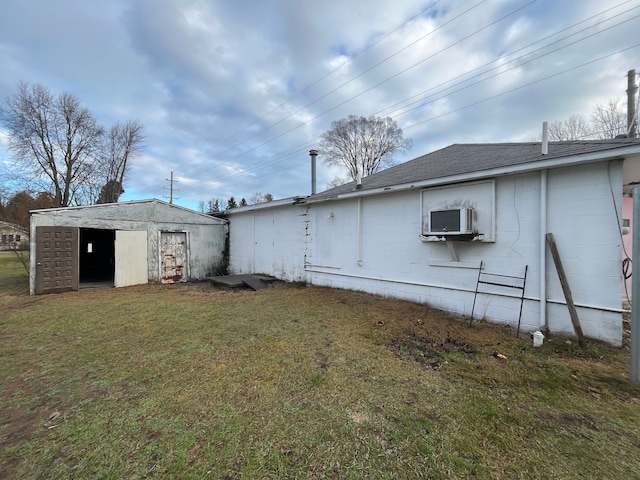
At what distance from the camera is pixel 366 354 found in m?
3.32

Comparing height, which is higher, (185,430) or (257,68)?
(257,68)

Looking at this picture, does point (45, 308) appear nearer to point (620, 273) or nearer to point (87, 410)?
point (87, 410)

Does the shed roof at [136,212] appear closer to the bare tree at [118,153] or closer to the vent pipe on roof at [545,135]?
the vent pipe on roof at [545,135]

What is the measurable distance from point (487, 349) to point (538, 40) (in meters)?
8.79

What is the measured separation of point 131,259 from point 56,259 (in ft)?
5.75

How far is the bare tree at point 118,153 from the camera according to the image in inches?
782

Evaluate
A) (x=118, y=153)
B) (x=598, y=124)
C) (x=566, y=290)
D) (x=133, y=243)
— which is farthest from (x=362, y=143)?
(x=566, y=290)

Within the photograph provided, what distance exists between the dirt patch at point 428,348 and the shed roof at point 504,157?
273 centimetres

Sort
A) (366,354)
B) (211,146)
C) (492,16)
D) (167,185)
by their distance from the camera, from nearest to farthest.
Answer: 1. (366,354)
2. (492,16)
3. (211,146)
4. (167,185)

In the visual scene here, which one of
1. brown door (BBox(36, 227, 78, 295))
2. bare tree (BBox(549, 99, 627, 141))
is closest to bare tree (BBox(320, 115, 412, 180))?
bare tree (BBox(549, 99, 627, 141))

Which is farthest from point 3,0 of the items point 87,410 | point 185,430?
point 185,430

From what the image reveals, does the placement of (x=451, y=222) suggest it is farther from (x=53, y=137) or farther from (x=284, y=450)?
(x=53, y=137)

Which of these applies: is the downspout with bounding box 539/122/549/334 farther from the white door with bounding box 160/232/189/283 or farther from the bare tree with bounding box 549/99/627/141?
the bare tree with bounding box 549/99/627/141

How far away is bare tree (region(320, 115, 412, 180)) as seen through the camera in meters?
23.0
